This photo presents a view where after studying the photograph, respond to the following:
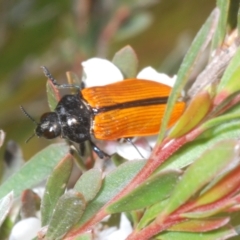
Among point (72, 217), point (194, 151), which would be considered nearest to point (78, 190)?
point (72, 217)

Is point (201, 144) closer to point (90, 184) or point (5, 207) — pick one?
point (90, 184)

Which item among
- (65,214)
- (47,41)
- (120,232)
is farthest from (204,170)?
(47,41)

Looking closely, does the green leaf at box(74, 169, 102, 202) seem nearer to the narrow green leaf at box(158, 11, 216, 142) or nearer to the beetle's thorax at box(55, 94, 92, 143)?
the narrow green leaf at box(158, 11, 216, 142)

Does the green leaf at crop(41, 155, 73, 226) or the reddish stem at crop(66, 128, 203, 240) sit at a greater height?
the green leaf at crop(41, 155, 73, 226)

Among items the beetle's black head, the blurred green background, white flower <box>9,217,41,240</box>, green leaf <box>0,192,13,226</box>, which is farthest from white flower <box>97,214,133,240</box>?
the blurred green background

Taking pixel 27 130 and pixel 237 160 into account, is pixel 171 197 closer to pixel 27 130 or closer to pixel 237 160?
pixel 237 160

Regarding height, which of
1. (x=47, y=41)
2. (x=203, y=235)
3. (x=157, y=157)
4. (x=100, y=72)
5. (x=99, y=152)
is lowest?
(x=203, y=235)
